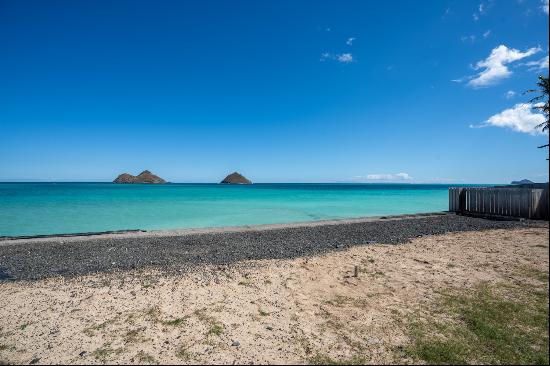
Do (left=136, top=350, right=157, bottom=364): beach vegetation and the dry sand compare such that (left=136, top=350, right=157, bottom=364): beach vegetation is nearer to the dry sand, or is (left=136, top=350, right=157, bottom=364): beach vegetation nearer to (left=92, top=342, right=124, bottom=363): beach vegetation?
the dry sand

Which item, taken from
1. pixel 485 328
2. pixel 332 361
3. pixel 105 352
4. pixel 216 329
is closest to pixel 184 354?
pixel 216 329

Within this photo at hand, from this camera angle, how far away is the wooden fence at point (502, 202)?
43.0 feet

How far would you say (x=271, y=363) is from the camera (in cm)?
364

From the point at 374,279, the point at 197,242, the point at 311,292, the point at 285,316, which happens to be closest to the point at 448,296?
the point at 374,279

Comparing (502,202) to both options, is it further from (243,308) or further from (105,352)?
(105,352)

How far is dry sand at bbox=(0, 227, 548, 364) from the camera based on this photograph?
12.9 feet

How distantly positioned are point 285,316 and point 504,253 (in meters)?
6.79

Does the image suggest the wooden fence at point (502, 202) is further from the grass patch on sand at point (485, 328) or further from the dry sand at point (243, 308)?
the grass patch on sand at point (485, 328)

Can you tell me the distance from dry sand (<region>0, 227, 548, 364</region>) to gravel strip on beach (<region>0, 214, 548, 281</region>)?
91 cm

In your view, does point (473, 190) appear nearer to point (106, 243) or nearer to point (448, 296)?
point (448, 296)

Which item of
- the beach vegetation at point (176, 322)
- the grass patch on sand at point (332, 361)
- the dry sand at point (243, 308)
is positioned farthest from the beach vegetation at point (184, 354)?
the grass patch on sand at point (332, 361)

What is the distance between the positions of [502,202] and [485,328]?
1379 centimetres

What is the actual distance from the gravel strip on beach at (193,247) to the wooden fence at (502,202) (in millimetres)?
944

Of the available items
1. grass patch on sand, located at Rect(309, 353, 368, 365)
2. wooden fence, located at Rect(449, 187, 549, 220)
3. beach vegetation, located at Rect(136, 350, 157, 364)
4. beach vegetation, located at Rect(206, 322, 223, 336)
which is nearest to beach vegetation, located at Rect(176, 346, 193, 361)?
beach vegetation, located at Rect(136, 350, 157, 364)
